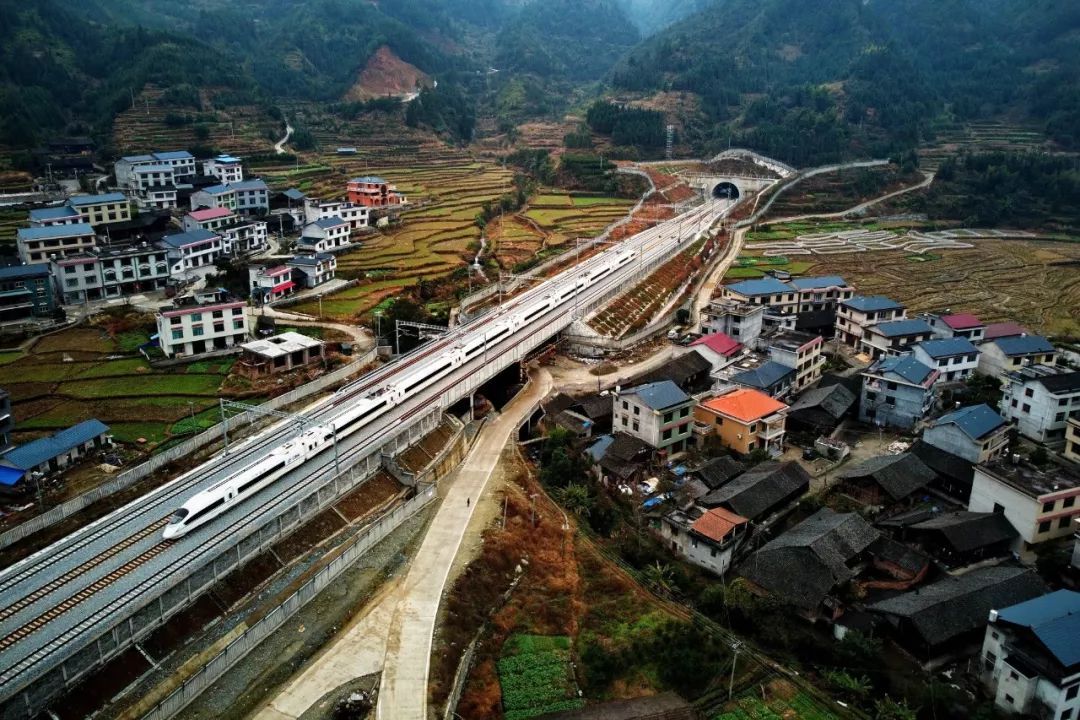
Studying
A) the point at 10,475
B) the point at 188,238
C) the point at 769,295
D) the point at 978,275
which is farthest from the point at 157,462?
the point at 978,275

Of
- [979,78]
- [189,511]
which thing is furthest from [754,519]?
[979,78]

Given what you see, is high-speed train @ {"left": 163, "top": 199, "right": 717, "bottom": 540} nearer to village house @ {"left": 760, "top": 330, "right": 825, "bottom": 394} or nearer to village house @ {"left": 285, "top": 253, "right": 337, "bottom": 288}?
village house @ {"left": 760, "top": 330, "right": 825, "bottom": 394}

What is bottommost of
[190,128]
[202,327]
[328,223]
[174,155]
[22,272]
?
[202,327]

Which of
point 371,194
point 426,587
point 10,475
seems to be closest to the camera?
point 426,587

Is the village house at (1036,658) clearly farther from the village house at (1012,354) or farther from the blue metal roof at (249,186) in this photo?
the blue metal roof at (249,186)

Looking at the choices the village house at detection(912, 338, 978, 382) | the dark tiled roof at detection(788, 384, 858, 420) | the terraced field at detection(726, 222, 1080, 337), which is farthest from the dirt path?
the dark tiled roof at detection(788, 384, 858, 420)

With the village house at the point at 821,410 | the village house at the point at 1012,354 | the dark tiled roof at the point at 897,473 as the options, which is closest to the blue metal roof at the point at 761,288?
the village house at the point at 1012,354

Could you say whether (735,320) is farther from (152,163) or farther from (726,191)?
(726,191)
